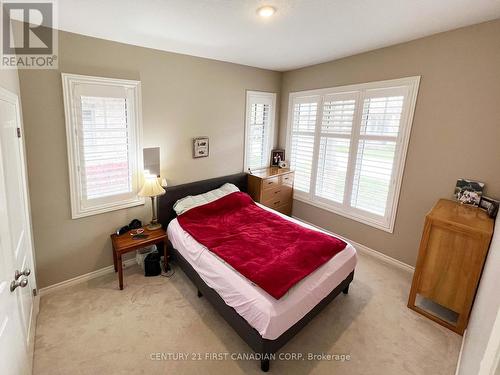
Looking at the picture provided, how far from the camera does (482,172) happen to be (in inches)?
95.7

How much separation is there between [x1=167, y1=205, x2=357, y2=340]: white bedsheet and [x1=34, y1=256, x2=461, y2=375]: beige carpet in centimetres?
36

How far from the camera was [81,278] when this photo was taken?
278cm

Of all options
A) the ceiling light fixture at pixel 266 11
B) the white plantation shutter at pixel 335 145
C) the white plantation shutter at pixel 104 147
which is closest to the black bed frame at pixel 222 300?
the white plantation shutter at pixel 104 147

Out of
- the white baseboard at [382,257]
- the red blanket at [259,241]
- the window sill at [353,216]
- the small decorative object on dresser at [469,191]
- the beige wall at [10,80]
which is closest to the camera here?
the beige wall at [10,80]

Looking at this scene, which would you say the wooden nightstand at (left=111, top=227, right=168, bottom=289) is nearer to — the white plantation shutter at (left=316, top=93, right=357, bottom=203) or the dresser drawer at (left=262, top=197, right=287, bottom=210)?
the dresser drawer at (left=262, top=197, right=287, bottom=210)

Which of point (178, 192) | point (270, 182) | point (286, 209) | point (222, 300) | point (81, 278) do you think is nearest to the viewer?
point (222, 300)

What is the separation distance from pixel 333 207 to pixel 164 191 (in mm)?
2531

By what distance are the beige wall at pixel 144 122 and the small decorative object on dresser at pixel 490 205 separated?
3049 mm

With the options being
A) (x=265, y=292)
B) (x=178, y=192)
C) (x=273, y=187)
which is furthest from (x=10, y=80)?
(x=273, y=187)

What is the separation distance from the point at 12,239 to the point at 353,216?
3651 millimetres

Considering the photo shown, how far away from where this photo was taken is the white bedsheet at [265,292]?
178cm

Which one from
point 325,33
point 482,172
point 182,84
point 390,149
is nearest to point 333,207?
point 390,149

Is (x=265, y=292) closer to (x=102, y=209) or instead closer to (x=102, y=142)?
(x=102, y=209)

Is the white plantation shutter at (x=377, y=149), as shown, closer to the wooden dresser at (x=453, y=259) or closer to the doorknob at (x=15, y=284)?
the wooden dresser at (x=453, y=259)
